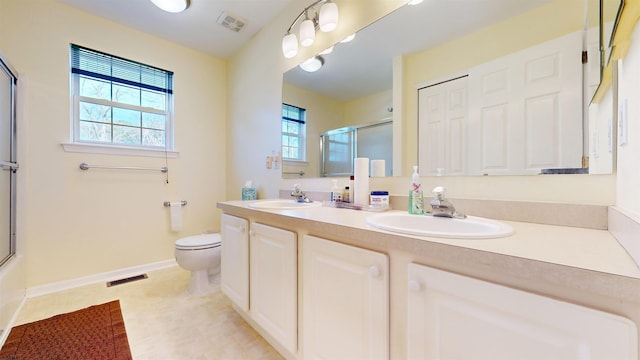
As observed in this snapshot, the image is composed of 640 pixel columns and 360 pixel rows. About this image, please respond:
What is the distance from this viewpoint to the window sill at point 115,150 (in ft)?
6.88

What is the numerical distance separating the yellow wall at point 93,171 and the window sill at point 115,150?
4 centimetres

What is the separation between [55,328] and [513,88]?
2724 millimetres

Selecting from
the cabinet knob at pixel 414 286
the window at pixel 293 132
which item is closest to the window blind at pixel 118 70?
the window at pixel 293 132

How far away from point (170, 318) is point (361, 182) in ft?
4.98

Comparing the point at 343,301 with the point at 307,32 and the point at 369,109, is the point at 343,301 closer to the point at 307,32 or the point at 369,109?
the point at 369,109

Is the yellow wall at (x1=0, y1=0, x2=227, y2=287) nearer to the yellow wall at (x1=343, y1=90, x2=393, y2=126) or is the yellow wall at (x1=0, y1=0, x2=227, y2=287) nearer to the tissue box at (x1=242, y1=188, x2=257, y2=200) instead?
the tissue box at (x1=242, y1=188, x2=257, y2=200)

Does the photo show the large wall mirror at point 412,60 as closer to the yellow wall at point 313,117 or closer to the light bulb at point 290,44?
the yellow wall at point 313,117

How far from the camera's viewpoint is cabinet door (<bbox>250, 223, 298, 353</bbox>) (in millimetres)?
1092

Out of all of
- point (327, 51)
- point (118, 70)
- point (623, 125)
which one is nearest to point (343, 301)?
point (623, 125)

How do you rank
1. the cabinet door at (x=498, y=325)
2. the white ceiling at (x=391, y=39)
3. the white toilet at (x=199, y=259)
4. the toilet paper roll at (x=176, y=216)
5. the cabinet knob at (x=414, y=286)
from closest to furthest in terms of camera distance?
1. the cabinet door at (x=498, y=325)
2. the cabinet knob at (x=414, y=286)
3. the white ceiling at (x=391, y=39)
4. the white toilet at (x=199, y=259)
5. the toilet paper roll at (x=176, y=216)

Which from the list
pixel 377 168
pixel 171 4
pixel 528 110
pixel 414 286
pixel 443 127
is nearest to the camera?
pixel 414 286

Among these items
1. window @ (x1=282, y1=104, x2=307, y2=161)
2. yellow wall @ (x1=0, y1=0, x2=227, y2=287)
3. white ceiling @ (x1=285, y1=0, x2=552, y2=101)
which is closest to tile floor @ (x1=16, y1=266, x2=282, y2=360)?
yellow wall @ (x1=0, y1=0, x2=227, y2=287)

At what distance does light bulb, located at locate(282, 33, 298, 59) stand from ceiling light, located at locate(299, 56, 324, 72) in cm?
13

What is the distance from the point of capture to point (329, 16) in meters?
1.61
